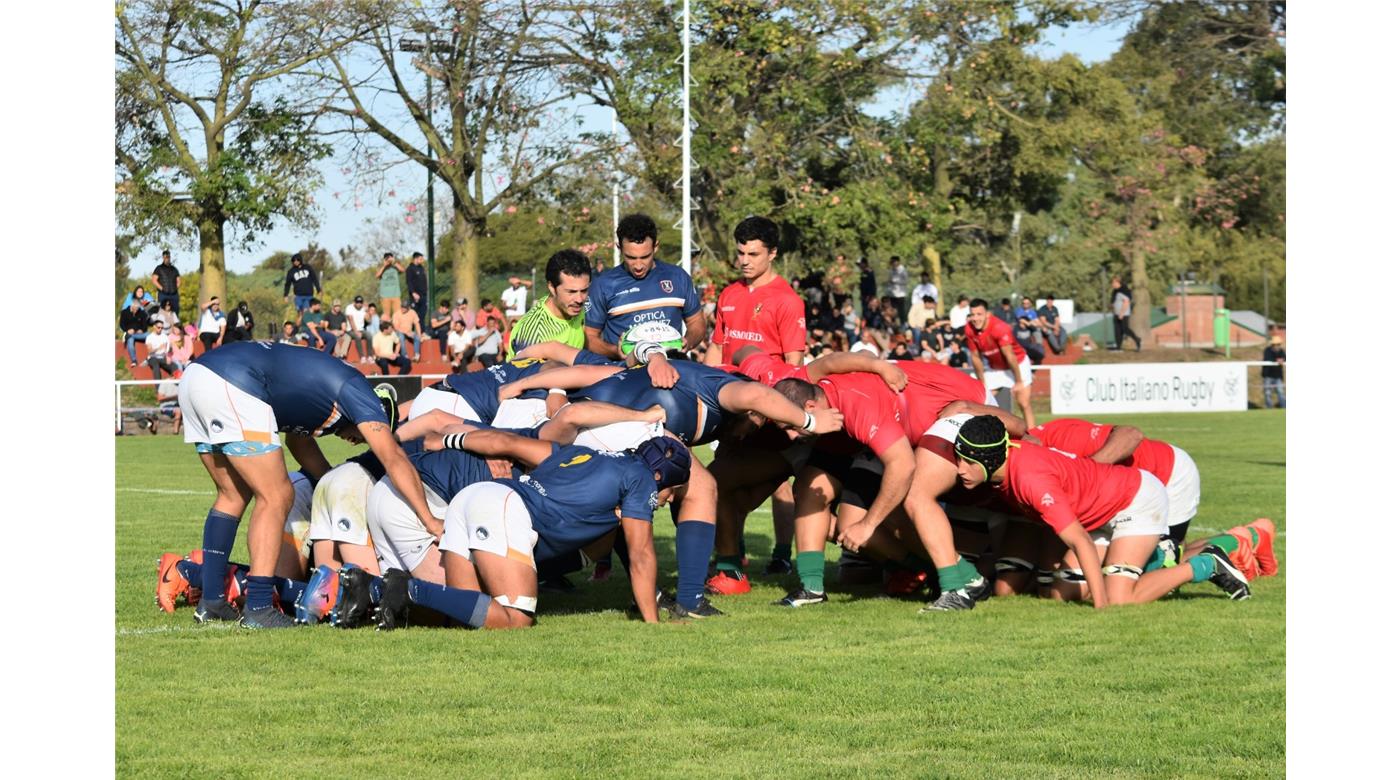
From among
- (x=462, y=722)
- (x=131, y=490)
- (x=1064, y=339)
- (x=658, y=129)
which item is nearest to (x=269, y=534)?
(x=462, y=722)

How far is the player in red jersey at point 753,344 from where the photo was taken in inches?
395

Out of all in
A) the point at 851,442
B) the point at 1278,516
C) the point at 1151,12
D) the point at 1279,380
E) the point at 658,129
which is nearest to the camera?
the point at 851,442

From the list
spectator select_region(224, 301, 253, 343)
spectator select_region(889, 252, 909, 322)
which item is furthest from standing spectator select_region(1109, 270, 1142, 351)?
spectator select_region(224, 301, 253, 343)

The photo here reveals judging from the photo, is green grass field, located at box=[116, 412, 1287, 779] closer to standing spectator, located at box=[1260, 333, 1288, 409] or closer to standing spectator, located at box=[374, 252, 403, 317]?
standing spectator, located at box=[374, 252, 403, 317]

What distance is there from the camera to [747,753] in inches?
223

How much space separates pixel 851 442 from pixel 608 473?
67.0 inches

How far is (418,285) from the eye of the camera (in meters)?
30.1

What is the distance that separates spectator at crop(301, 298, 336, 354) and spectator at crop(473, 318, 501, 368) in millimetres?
2440

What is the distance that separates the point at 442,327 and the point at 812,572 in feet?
68.5

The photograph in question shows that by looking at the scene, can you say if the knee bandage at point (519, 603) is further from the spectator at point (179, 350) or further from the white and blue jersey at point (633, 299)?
the spectator at point (179, 350)

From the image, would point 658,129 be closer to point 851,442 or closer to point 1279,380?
point 1279,380

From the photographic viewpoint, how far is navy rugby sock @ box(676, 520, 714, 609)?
8.70m

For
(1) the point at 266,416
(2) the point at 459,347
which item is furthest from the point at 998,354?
(1) the point at 266,416

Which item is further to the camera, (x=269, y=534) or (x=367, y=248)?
(x=367, y=248)
